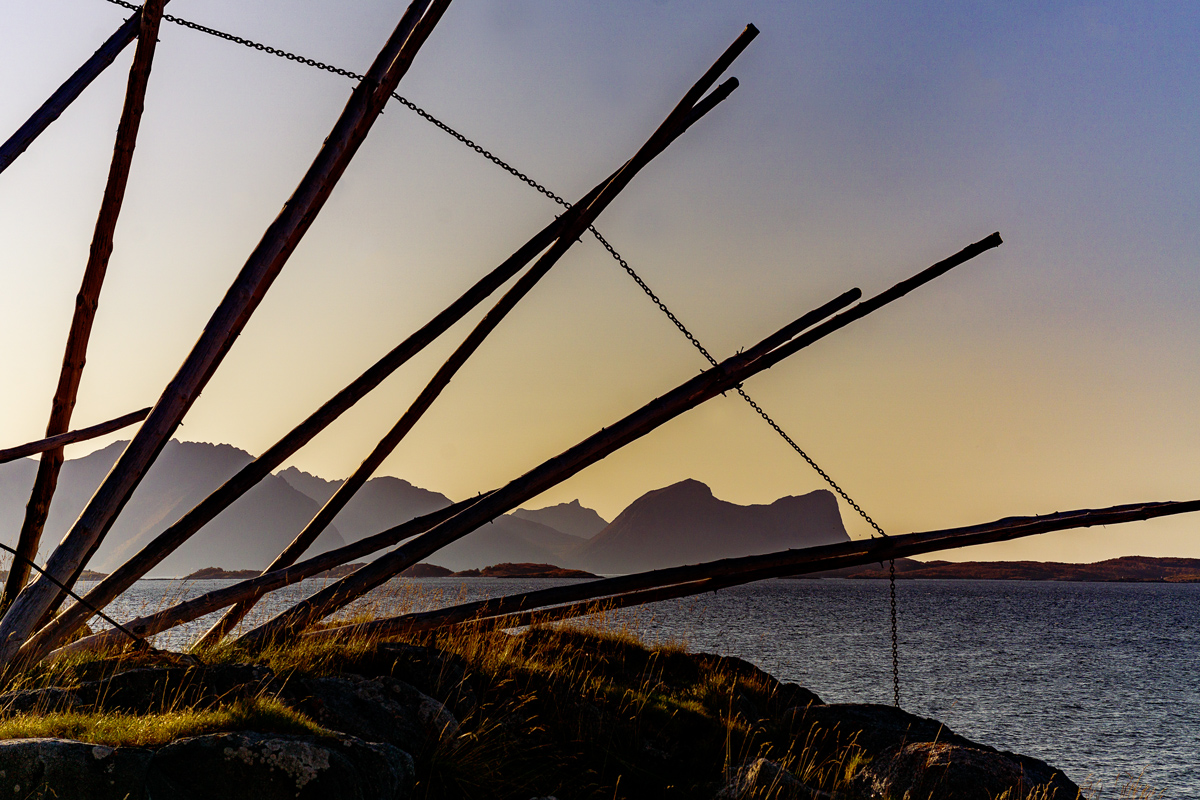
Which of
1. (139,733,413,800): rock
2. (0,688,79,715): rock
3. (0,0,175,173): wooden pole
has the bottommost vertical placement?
(139,733,413,800): rock

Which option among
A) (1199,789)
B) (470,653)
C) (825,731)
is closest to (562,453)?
(470,653)

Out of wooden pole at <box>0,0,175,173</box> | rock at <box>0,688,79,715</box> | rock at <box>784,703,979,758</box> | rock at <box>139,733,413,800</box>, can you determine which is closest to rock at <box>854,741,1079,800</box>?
rock at <box>784,703,979,758</box>

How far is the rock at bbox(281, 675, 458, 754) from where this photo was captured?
5266 mm

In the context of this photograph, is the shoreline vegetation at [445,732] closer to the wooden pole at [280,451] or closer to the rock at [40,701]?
the rock at [40,701]

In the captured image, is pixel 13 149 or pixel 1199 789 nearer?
pixel 13 149

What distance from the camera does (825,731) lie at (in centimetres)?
910

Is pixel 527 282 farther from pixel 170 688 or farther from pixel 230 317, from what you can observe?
pixel 170 688

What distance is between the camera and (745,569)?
8.65m

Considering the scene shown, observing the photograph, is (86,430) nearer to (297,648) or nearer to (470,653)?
(297,648)

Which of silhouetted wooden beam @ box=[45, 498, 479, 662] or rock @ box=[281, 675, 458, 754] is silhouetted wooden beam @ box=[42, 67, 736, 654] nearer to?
silhouetted wooden beam @ box=[45, 498, 479, 662]

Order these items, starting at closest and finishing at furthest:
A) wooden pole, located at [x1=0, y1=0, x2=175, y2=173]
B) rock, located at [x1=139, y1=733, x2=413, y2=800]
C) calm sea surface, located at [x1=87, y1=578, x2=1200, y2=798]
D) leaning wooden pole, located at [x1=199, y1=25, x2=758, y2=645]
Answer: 1. rock, located at [x1=139, y1=733, x2=413, y2=800]
2. wooden pole, located at [x1=0, y1=0, x2=175, y2=173]
3. leaning wooden pole, located at [x1=199, y1=25, x2=758, y2=645]
4. calm sea surface, located at [x1=87, y1=578, x2=1200, y2=798]

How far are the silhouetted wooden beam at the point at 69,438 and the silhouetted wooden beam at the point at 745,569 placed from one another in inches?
129

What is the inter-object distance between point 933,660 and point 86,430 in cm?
4722

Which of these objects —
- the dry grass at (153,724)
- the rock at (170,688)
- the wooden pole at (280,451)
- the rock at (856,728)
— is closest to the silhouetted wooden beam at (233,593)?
the wooden pole at (280,451)
